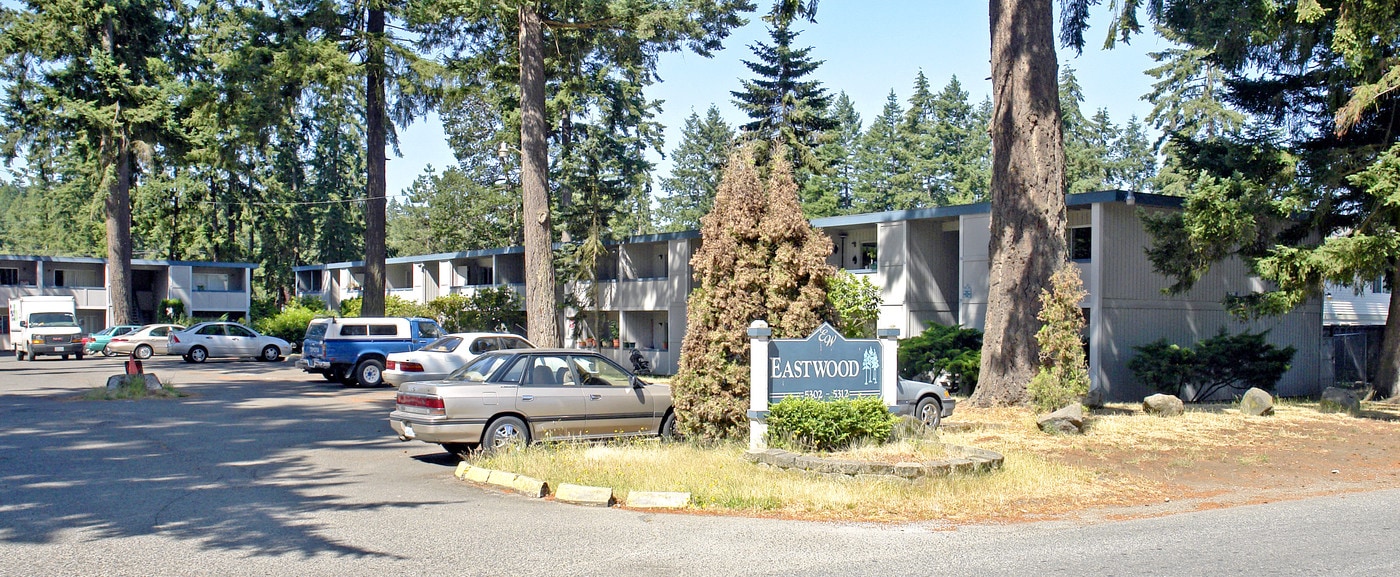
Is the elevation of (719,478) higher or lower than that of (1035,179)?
lower

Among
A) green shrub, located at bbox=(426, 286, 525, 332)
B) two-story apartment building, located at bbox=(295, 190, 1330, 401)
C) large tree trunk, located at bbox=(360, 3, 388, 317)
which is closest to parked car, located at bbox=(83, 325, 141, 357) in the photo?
green shrub, located at bbox=(426, 286, 525, 332)

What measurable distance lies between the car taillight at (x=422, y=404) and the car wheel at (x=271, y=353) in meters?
29.6

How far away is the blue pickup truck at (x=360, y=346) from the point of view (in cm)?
2625

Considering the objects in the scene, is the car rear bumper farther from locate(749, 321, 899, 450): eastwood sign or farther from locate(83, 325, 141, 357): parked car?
locate(83, 325, 141, 357): parked car

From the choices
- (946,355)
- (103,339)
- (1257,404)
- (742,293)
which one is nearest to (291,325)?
(103,339)

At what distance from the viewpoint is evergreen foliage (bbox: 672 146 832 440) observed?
12531mm

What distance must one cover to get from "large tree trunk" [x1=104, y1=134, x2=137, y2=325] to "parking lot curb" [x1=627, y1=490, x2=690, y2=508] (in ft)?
124

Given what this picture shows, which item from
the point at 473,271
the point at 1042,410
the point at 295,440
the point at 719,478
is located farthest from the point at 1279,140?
the point at 473,271

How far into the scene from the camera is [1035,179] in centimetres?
1802

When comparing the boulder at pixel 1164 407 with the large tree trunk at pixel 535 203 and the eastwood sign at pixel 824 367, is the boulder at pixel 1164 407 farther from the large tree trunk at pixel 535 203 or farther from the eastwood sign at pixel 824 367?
the large tree trunk at pixel 535 203

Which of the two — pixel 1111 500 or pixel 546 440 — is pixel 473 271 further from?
pixel 1111 500

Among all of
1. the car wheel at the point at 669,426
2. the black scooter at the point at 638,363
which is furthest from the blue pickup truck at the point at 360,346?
the car wheel at the point at 669,426

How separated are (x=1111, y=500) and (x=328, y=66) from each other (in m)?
24.4

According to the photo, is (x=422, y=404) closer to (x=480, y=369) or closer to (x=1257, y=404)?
(x=480, y=369)
